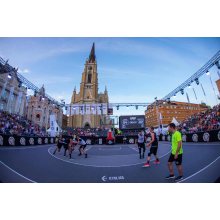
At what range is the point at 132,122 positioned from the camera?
978cm

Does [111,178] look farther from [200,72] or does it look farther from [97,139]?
[97,139]

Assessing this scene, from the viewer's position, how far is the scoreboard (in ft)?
31.4

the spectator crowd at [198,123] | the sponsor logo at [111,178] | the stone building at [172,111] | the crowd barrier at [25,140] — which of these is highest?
the stone building at [172,111]

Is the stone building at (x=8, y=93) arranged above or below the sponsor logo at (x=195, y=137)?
above

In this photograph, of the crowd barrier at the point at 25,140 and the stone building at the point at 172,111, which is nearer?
the crowd barrier at the point at 25,140

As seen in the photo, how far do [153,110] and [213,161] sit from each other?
6778mm

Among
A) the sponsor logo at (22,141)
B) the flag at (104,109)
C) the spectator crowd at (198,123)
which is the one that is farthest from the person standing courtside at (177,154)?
the sponsor logo at (22,141)

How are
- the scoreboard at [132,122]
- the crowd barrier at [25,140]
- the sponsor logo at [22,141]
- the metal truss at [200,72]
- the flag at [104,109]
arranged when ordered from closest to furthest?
the metal truss at [200,72]
the crowd barrier at [25,140]
the scoreboard at [132,122]
the sponsor logo at [22,141]
the flag at [104,109]

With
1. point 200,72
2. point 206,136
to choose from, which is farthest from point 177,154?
point 206,136

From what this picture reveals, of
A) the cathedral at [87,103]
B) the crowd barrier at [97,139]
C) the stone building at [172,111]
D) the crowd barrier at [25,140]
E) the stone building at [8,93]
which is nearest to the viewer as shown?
the stone building at [8,93]

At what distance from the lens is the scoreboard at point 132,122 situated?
9.57m

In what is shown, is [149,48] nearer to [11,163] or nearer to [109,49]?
[109,49]

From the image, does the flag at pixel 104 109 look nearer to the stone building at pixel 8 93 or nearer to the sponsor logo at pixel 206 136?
the stone building at pixel 8 93
